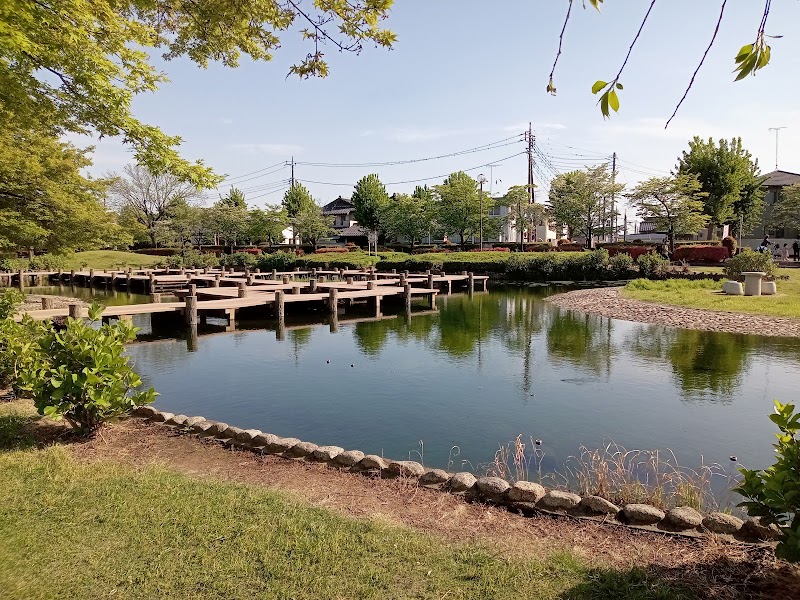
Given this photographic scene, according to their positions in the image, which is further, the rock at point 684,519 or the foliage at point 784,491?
the rock at point 684,519

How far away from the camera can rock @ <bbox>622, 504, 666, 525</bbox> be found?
4.79 m

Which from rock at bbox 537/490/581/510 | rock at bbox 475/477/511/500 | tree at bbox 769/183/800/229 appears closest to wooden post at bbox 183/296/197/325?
rock at bbox 475/477/511/500

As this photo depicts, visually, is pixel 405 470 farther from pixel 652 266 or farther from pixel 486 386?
pixel 652 266

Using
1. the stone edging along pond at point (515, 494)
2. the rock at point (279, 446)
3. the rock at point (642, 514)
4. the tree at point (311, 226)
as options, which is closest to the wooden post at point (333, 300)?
the stone edging along pond at point (515, 494)

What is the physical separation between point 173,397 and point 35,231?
33.9ft

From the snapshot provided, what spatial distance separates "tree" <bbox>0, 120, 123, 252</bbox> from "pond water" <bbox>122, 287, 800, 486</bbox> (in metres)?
4.70

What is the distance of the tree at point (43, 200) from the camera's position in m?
16.0

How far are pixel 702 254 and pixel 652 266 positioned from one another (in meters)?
7.01

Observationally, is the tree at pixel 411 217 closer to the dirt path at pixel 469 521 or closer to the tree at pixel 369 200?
the tree at pixel 369 200

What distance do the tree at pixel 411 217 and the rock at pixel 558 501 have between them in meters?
54.7

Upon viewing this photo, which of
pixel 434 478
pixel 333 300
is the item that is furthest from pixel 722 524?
pixel 333 300

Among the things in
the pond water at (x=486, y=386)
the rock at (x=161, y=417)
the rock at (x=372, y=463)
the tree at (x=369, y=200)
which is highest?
the tree at (x=369, y=200)

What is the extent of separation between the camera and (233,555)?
403 centimetres

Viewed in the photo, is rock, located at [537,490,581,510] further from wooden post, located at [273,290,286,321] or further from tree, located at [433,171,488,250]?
tree, located at [433,171,488,250]
